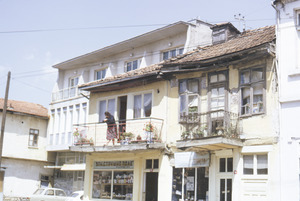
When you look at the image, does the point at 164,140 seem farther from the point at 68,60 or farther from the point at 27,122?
the point at 27,122

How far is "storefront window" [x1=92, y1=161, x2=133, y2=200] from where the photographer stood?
22844mm

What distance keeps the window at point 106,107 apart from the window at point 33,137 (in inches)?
595

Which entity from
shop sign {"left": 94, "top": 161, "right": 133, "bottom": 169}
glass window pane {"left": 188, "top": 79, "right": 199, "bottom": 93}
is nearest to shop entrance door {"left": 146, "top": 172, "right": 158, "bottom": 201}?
shop sign {"left": 94, "top": 161, "right": 133, "bottom": 169}

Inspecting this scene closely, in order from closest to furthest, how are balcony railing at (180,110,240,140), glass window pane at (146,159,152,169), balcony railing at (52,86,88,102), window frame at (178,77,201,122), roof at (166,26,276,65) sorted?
1. balcony railing at (180,110,240,140)
2. roof at (166,26,276,65)
3. window frame at (178,77,201,122)
4. glass window pane at (146,159,152,169)
5. balcony railing at (52,86,88,102)

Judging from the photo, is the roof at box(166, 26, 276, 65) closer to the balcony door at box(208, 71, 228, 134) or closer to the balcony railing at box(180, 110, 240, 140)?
the balcony door at box(208, 71, 228, 134)

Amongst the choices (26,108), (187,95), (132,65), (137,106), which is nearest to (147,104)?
(137,106)

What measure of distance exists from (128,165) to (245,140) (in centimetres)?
753

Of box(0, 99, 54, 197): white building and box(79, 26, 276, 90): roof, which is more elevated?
box(79, 26, 276, 90): roof

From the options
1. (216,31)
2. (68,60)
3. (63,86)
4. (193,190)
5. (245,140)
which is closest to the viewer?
(245,140)

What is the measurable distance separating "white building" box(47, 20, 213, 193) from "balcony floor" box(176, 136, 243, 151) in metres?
6.65

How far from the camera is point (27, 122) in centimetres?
3778

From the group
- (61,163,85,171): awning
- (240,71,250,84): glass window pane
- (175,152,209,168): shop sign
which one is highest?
(240,71,250,84): glass window pane

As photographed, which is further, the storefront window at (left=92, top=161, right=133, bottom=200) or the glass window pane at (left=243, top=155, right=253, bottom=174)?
the storefront window at (left=92, top=161, right=133, bottom=200)

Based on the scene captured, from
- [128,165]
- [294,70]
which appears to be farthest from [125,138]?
[294,70]
